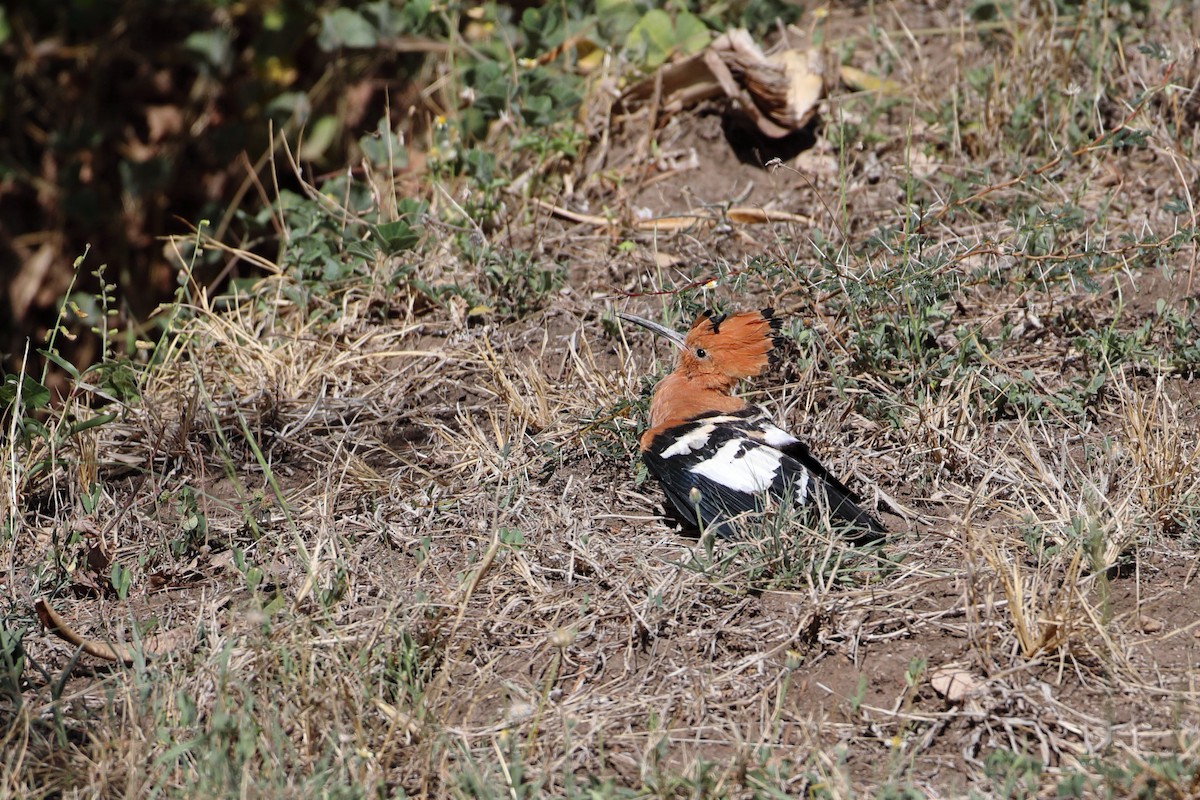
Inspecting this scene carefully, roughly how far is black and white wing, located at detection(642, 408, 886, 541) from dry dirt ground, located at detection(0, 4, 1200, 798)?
0.39 ft

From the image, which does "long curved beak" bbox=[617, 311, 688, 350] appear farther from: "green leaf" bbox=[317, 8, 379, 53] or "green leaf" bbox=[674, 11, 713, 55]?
"green leaf" bbox=[317, 8, 379, 53]

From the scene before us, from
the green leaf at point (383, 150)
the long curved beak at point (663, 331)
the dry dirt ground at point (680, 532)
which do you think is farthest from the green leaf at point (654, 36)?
the long curved beak at point (663, 331)

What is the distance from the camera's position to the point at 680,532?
323 centimetres

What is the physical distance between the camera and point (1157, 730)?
2.45 meters

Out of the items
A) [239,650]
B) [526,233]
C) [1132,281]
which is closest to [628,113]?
[526,233]

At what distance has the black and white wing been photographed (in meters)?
3.07

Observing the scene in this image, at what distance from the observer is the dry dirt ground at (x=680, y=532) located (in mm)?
2479

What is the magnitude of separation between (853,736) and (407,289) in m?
2.35

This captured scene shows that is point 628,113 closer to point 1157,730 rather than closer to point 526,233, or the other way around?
point 526,233

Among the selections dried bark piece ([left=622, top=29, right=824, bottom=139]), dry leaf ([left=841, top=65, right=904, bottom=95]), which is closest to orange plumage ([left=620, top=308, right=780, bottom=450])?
dried bark piece ([left=622, top=29, right=824, bottom=139])

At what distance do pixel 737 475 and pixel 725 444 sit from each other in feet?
0.38

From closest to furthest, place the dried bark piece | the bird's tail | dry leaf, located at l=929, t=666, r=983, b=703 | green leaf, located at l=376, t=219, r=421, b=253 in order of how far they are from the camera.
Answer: dry leaf, located at l=929, t=666, r=983, b=703, the bird's tail, green leaf, located at l=376, t=219, r=421, b=253, the dried bark piece

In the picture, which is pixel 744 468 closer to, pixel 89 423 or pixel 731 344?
pixel 731 344

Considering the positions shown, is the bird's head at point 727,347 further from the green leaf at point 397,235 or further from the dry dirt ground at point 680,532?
the green leaf at point 397,235
